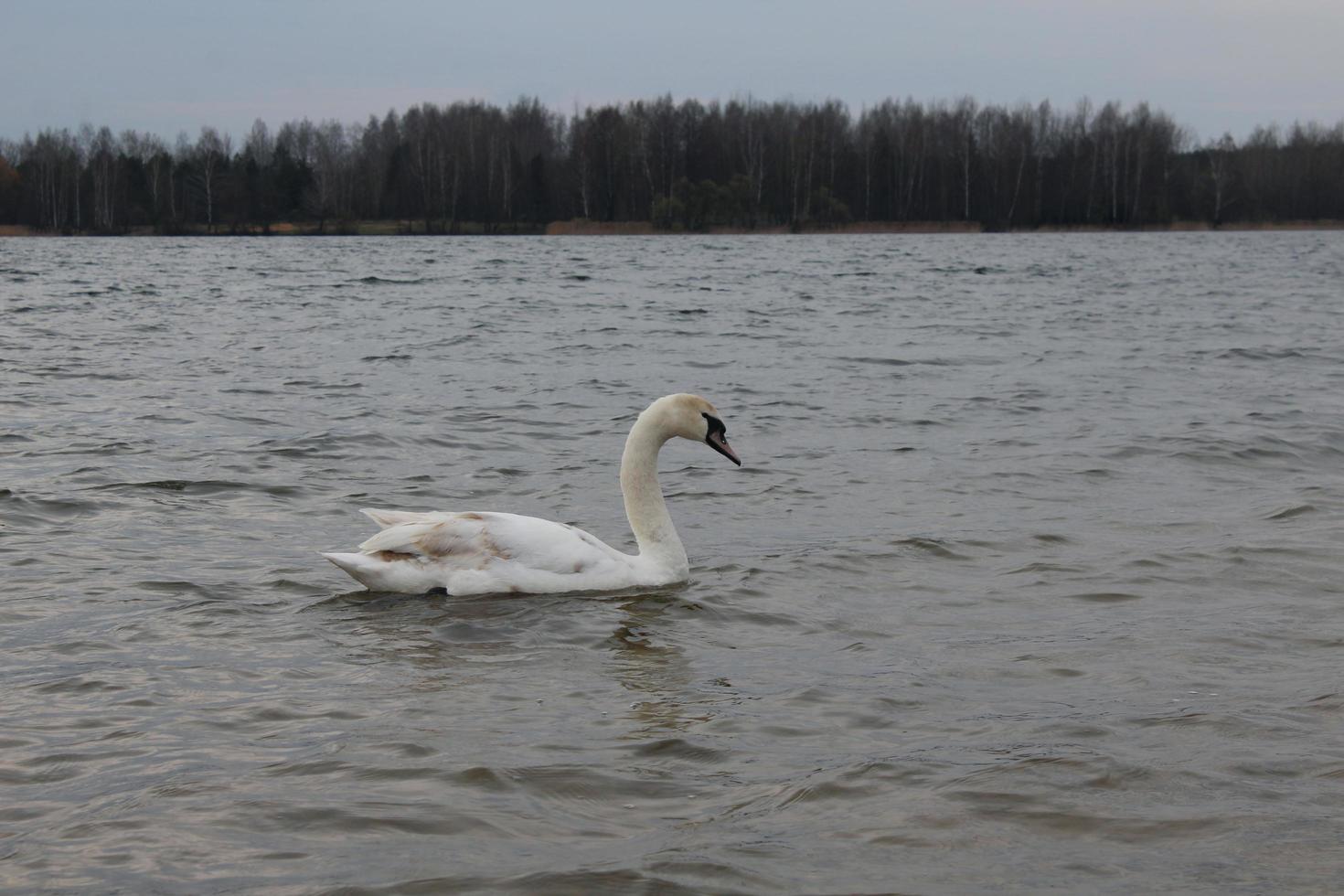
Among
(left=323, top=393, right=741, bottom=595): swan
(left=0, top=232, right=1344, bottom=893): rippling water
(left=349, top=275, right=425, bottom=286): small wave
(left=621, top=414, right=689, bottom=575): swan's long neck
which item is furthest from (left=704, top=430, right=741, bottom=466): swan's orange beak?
(left=349, top=275, right=425, bottom=286): small wave

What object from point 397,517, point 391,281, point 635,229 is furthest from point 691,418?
point 635,229

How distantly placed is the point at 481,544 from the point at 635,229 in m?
86.6

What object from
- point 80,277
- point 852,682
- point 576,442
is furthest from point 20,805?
point 80,277

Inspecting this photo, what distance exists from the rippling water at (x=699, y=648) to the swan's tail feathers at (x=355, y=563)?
0.15m

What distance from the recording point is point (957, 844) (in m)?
3.71

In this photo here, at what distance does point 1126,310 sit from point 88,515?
21780 mm

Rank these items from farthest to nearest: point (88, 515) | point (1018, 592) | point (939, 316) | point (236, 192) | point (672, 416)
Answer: point (236, 192) < point (939, 316) < point (88, 515) < point (672, 416) < point (1018, 592)

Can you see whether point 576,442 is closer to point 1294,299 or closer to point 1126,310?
point 1126,310

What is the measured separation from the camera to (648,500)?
23.0 feet

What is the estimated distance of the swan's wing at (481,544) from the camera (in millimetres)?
6465

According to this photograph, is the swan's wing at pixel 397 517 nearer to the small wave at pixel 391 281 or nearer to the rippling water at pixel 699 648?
the rippling water at pixel 699 648

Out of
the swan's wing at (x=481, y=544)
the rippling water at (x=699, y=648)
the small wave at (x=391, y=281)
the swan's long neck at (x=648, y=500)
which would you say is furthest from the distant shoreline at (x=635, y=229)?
the swan's wing at (x=481, y=544)

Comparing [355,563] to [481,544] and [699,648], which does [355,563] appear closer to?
[481,544]

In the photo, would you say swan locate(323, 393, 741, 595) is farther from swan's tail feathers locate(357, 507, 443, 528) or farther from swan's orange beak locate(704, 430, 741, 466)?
swan's orange beak locate(704, 430, 741, 466)
